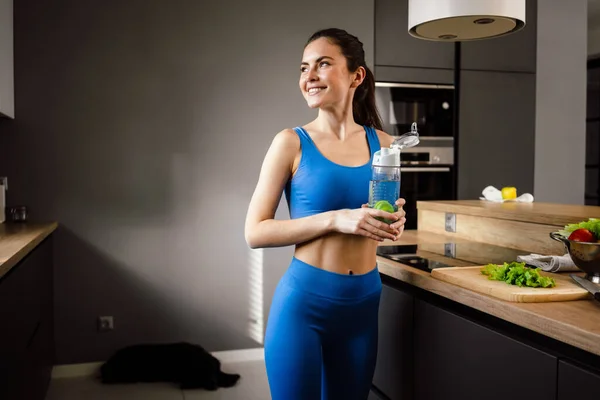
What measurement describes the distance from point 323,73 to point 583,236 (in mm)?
823

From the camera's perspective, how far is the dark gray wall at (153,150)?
139 inches

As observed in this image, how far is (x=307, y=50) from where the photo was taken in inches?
65.5

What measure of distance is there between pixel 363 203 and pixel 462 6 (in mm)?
927

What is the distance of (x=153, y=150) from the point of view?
3715 mm

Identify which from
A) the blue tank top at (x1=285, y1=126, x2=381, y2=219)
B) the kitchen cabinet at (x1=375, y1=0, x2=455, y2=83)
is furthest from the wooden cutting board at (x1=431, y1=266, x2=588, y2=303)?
the kitchen cabinet at (x1=375, y1=0, x2=455, y2=83)

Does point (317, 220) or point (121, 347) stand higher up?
Result: point (317, 220)

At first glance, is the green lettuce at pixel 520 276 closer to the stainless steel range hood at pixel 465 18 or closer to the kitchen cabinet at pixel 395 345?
the kitchen cabinet at pixel 395 345

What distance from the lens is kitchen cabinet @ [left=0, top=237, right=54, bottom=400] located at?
200cm

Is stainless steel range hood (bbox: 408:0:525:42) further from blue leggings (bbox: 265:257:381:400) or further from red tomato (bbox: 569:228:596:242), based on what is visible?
blue leggings (bbox: 265:257:381:400)

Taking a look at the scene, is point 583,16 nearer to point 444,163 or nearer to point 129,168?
point 444,163

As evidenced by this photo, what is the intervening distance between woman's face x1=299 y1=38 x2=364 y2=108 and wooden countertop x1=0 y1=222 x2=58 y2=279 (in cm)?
112

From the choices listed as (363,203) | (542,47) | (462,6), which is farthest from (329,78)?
(542,47)

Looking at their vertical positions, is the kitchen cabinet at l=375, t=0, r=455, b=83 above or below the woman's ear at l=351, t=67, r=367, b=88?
above

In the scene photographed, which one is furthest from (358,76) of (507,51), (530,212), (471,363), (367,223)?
(507,51)
